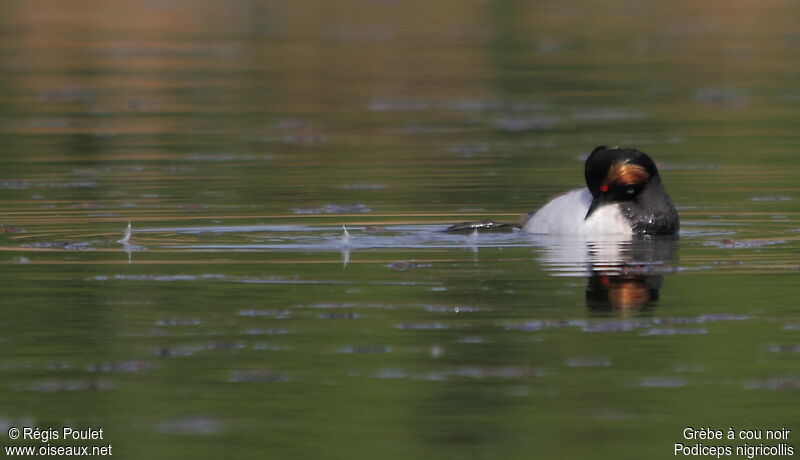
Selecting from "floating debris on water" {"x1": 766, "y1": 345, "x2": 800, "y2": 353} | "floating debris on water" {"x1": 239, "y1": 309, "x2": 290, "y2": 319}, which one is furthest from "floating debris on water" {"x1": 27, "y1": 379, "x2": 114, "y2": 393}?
"floating debris on water" {"x1": 766, "y1": 345, "x2": 800, "y2": 353}

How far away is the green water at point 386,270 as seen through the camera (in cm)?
793

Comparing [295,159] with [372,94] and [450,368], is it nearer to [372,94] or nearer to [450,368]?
[372,94]

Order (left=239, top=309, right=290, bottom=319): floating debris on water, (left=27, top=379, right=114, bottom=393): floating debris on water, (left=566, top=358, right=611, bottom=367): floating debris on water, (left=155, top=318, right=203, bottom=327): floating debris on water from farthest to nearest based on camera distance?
(left=239, top=309, right=290, bottom=319): floating debris on water → (left=155, top=318, right=203, bottom=327): floating debris on water → (left=566, top=358, right=611, bottom=367): floating debris on water → (left=27, top=379, right=114, bottom=393): floating debris on water

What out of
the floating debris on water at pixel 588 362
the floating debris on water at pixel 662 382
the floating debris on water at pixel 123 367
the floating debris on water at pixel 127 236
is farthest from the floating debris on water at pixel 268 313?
the floating debris on water at pixel 127 236

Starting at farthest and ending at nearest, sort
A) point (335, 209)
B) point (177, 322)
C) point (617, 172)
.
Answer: point (335, 209)
point (617, 172)
point (177, 322)

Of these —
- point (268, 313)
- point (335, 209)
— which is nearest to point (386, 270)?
point (268, 313)

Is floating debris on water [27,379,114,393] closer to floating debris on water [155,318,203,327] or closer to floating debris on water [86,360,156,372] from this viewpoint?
floating debris on water [86,360,156,372]

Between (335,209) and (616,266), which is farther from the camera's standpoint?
(335,209)

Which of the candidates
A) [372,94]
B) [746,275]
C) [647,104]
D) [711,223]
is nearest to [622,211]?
[711,223]

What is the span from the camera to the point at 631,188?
43.4 feet

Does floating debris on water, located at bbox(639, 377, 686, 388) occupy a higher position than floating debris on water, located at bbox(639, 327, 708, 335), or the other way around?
floating debris on water, located at bbox(639, 327, 708, 335)

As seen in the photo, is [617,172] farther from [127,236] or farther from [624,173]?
[127,236]

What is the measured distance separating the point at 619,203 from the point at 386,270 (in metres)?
2.29

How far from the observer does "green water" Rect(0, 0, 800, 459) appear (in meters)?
7.93
